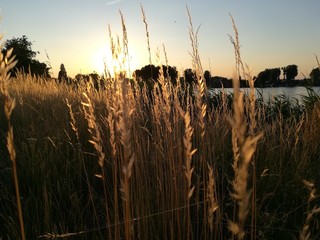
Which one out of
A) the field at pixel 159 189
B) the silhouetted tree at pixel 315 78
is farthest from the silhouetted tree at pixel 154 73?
the silhouetted tree at pixel 315 78

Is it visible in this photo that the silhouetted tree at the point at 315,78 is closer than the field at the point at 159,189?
No

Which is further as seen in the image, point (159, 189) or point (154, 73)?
point (154, 73)

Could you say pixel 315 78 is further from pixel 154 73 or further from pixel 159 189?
pixel 159 189

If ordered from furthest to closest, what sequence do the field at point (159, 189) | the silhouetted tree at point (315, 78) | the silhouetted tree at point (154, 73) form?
the silhouetted tree at point (315, 78) < the silhouetted tree at point (154, 73) < the field at point (159, 189)

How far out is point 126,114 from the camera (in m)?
0.79

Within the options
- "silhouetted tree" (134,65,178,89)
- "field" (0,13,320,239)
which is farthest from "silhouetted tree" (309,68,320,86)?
"field" (0,13,320,239)

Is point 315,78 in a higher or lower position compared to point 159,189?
higher

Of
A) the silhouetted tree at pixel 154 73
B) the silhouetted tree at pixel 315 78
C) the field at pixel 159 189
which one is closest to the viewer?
the field at pixel 159 189

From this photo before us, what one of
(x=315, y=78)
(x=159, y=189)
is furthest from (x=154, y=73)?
(x=315, y=78)

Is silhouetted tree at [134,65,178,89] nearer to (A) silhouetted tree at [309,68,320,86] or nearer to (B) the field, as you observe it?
(B) the field

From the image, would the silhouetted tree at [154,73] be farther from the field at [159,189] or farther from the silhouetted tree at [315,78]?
the silhouetted tree at [315,78]

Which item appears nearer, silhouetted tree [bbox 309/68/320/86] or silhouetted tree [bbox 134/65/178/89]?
silhouetted tree [bbox 134/65/178/89]

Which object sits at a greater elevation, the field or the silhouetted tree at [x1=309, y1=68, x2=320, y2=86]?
the silhouetted tree at [x1=309, y1=68, x2=320, y2=86]

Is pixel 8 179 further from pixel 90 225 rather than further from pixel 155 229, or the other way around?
pixel 155 229
